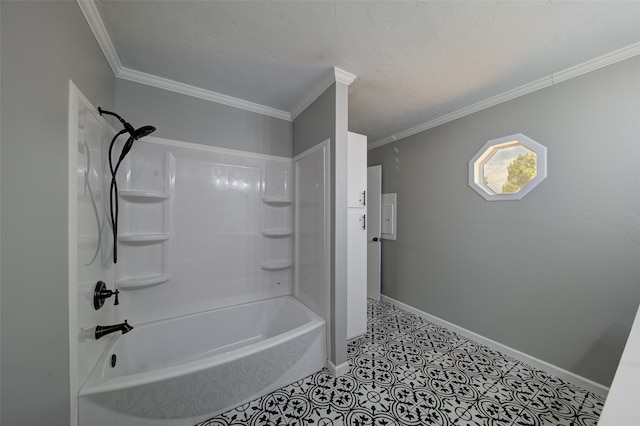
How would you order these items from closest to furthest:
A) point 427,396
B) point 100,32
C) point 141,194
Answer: point 100,32 → point 427,396 → point 141,194

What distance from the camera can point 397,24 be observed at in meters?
1.32

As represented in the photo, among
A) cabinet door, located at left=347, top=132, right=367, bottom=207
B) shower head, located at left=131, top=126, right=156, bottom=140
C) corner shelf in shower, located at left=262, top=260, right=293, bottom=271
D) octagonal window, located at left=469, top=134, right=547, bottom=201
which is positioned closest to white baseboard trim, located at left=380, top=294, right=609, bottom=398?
octagonal window, located at left=469, top=134, right=547, bottom=201

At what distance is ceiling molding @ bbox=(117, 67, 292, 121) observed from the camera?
1.77m

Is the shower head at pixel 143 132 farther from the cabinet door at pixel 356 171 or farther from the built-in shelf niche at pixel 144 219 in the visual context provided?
the cabinet door at pixel 356 171

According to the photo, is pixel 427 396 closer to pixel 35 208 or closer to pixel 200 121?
pixel 35 208

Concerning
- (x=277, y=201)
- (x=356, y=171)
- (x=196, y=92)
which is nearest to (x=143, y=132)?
(x=196, y=92)

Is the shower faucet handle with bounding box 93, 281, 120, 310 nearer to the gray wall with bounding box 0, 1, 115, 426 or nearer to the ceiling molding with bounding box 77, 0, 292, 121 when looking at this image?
the gray wall with bounding box 0, 1, 115, 426

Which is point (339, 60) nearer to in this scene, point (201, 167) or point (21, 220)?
point (201, 167)

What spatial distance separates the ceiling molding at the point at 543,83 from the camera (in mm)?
1480

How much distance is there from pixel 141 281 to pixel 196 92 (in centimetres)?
168

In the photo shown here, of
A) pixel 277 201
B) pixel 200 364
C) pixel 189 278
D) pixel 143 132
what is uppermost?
pixel 143 132

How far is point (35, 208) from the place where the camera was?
0.85 meters

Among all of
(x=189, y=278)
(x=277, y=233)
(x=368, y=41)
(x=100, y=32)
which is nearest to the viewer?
(x=100, y=32)

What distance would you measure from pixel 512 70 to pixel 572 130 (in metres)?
0.64
